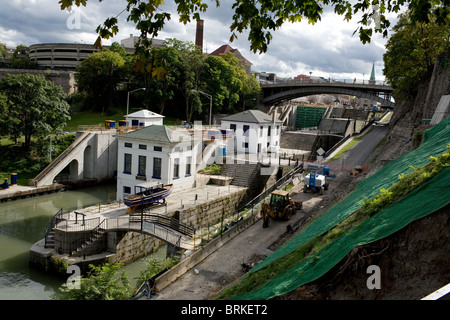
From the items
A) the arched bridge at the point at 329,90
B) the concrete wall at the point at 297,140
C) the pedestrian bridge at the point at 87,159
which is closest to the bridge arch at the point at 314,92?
the arched bridge at the point at 329,90

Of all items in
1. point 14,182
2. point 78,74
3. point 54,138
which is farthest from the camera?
point 78,74

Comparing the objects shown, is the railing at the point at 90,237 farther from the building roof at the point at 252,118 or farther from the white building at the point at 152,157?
the building roof at the point at 252,118

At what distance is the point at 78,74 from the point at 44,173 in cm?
3367

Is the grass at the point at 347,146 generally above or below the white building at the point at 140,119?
below

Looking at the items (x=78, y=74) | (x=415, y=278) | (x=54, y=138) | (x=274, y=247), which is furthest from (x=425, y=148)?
(x=78, y=74)

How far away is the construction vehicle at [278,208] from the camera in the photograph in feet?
78.5

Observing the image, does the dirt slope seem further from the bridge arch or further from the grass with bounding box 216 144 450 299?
the bridge arch

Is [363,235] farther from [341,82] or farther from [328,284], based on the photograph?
[341,82]

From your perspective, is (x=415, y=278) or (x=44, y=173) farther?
(x=44, y=173)

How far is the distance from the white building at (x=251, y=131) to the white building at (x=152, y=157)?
12880 millimetres

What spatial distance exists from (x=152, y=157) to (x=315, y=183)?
511 inches

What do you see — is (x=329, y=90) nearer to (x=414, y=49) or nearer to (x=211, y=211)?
(x=414, y=49)

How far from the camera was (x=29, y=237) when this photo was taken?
2592 cm

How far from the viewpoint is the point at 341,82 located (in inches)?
3019
